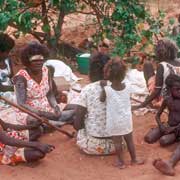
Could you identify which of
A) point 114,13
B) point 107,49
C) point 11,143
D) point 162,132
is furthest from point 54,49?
point 11,143

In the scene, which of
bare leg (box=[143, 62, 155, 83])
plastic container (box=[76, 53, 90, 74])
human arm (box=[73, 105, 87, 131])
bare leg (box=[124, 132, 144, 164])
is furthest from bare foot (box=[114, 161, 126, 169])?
plastic container (box=[76, 53, 90, 74])

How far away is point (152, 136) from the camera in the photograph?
16.0ft

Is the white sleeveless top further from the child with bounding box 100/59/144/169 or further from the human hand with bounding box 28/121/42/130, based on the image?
the human hand with bounding box 28/121/42/130

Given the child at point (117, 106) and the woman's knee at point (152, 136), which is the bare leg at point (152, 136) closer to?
the woman's knee at point (152, 136)

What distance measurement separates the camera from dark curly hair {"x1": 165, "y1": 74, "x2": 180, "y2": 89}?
471 cm

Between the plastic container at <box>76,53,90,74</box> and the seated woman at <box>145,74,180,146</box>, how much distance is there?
2.46 meters

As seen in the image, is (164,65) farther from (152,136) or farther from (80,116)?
(80,116)

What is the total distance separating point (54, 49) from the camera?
24.9ft

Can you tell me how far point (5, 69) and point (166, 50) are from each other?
5.74ft

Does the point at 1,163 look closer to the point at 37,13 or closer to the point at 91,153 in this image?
the point at 91,153

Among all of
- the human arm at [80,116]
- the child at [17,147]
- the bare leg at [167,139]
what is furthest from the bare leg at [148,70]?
→ the child at [17,147]

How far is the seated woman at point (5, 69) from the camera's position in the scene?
5.18 meters

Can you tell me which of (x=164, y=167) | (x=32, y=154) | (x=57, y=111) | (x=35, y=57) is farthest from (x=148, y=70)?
(x=32, y=154)

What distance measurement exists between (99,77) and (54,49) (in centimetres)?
325
